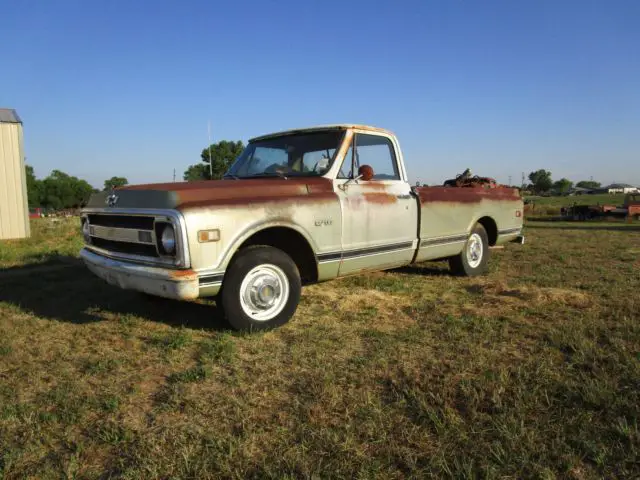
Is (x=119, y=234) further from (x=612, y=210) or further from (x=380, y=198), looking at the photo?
(x=612, y=210)

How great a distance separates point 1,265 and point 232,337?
586 cm

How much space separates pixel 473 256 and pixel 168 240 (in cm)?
461

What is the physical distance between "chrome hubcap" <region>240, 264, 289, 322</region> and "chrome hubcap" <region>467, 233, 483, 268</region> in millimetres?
3438

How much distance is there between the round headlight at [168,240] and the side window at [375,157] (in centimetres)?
183

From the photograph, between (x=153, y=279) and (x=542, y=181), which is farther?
(x=542, y=181)

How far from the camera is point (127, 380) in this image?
3.02 meters

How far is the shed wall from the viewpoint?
11.8 meters

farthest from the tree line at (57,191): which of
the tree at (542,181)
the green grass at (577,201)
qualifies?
the tree at (542,181)

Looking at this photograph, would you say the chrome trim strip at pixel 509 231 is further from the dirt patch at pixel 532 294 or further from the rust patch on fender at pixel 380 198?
the rust patch on fender at pixel 380 198

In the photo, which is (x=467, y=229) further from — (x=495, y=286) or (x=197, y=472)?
(x=197, y=472)

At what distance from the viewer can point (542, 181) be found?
12962 centimetres

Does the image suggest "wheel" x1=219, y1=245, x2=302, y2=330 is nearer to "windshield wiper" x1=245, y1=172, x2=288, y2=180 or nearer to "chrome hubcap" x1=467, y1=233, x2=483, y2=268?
"windshield wiper" x1=245, y1=172, x2=288, y2=180

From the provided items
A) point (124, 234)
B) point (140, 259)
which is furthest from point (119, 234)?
point (140, 259)

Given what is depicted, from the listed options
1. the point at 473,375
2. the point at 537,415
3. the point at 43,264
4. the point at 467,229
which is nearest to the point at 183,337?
the point at 473,375
